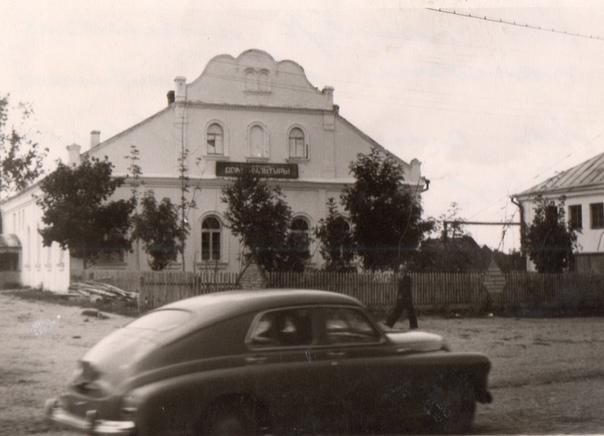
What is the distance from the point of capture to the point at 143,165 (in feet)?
99.7

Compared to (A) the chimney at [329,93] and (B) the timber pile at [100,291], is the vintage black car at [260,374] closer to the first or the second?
(B) the timber pile at [100,291]

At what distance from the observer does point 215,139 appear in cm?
3044

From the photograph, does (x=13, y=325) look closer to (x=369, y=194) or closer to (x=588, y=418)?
(x=369, y=194)

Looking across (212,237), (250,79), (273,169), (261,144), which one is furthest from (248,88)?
(212,237)

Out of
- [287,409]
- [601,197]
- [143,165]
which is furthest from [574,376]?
[143,165]

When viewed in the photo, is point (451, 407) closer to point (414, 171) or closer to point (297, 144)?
point (414, 171)

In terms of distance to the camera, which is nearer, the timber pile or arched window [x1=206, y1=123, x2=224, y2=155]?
the timber pile

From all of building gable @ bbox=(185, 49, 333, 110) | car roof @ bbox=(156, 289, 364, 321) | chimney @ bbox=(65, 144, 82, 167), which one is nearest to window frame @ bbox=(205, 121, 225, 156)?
building gable @ bbox=(185, 49, 333, 110)

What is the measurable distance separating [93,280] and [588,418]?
72.3 ft

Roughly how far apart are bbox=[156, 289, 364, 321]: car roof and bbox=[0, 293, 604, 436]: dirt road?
196 cm

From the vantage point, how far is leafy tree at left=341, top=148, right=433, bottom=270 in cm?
2194

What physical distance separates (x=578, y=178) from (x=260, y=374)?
25.5 meters

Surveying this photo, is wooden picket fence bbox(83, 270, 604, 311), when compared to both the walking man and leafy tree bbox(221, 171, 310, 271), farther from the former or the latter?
the walking man

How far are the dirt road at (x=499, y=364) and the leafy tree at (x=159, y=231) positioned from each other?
3079 millimetres
